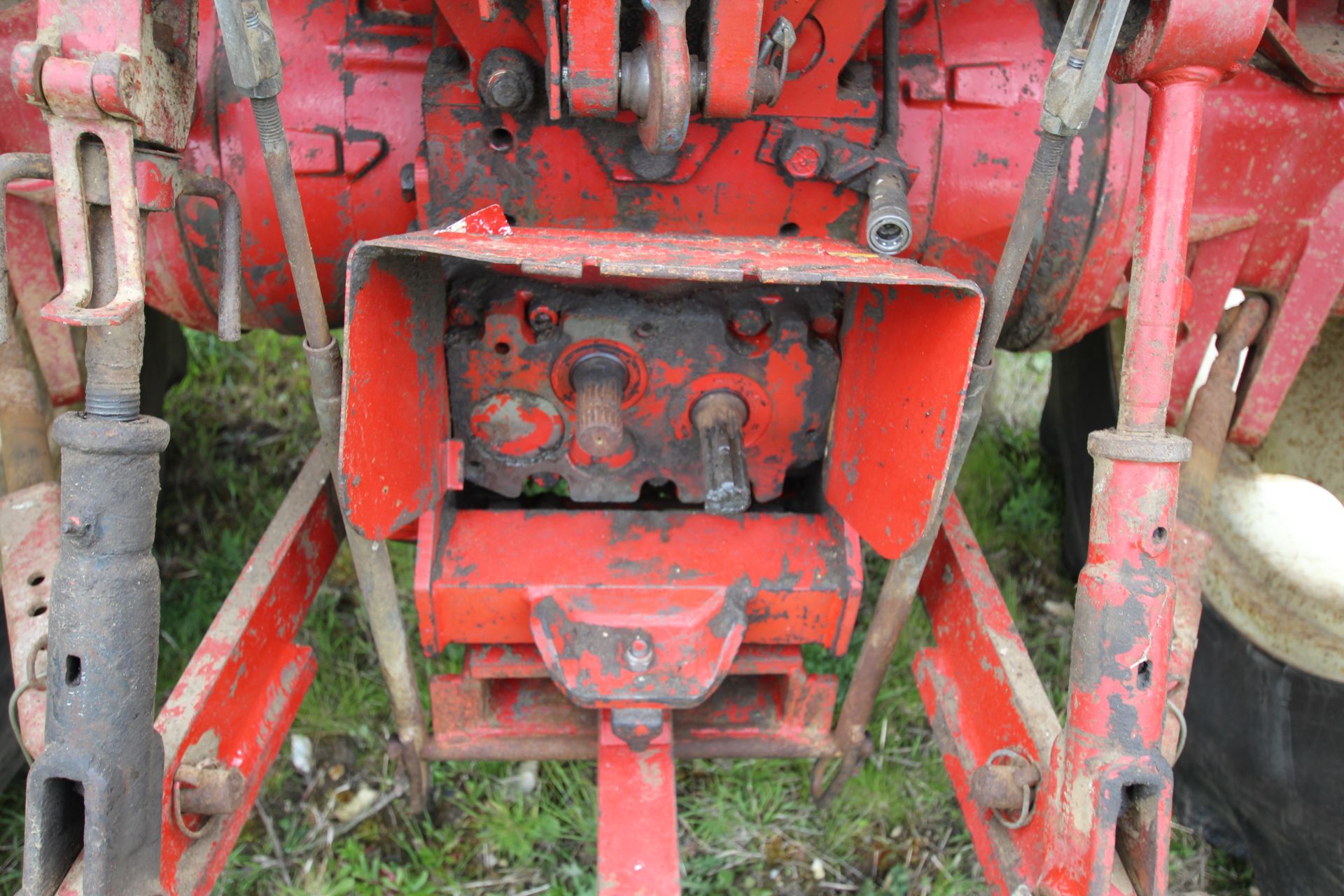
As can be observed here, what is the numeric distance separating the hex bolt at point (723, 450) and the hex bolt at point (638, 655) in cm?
22

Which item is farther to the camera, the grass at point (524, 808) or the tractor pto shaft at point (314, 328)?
the grass at point (524, 808)

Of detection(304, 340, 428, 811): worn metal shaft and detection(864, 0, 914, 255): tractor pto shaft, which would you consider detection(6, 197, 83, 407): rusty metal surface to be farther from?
detection(864, 0, 914, 255): tractor pto shaft

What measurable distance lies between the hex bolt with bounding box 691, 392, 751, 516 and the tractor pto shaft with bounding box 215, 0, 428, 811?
459 mm

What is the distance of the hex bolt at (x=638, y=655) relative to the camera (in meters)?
1.39

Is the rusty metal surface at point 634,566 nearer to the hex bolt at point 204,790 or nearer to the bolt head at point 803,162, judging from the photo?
the hex bolt at point 204,790

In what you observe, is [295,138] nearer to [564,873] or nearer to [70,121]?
[70,121]

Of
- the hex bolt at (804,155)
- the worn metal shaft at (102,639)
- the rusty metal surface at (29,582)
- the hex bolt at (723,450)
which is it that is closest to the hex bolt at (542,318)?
the hex bolt at (723,450)

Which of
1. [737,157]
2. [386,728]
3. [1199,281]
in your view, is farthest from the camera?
[386,728]

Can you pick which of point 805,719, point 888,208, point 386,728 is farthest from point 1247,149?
point 386,728

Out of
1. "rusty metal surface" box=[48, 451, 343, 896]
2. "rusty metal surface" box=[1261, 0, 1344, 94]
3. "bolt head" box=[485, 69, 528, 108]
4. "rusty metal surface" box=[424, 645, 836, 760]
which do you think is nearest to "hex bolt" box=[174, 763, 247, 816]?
"rusty metal surface" box=[48, 451, 343, 896]

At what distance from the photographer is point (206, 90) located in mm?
1379

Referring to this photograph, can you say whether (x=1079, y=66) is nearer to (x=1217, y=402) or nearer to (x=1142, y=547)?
(x=1142, y=547)

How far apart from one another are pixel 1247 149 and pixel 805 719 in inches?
43.6

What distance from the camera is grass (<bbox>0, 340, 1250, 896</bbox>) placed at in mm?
1858
